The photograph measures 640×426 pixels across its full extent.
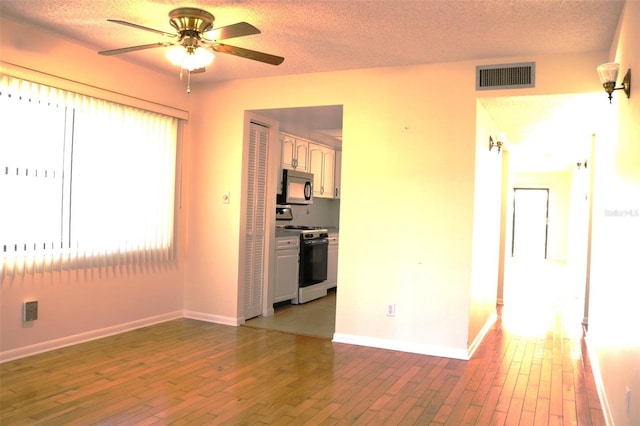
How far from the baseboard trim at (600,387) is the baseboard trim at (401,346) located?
3.14 feet

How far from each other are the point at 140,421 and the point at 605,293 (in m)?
2.93

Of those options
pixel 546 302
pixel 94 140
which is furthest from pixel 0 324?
pixel 546 302

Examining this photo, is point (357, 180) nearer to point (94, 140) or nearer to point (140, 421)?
point (94, 140)

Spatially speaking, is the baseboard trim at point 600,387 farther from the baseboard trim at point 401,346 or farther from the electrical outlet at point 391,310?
the electrical outlet at point 391,310

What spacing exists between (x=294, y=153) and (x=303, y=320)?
2.21 m

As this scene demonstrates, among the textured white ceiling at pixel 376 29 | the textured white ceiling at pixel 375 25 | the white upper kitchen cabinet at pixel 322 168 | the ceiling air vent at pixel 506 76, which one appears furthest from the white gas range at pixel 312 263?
A: the ceiling air vent at pixel 506 76

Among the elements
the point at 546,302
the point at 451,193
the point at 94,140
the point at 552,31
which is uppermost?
the point at 552,31

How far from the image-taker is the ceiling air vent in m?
4.09

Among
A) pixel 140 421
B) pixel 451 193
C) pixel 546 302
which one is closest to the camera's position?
pixel 140 421

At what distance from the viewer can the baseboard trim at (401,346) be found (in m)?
4.31

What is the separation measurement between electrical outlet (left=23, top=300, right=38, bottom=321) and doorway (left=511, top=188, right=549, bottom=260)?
13354 millimetres

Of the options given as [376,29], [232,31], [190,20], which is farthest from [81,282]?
[376,29]

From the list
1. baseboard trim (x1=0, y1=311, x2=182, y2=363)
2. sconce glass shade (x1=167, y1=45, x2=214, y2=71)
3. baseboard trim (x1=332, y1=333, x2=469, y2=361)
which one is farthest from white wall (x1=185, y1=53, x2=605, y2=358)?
baseboard trim (x1=0, y1=311, x2=182, y2=363)

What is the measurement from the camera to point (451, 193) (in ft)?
14.3
